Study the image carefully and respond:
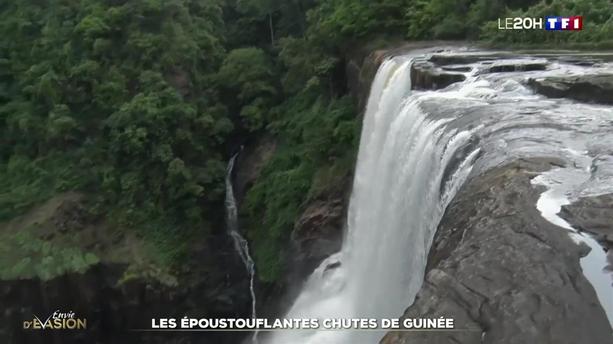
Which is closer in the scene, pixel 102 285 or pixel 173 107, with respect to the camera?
pixel 102 285

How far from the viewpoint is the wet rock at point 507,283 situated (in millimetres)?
3666

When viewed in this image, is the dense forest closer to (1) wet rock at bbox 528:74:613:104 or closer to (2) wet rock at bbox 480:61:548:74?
(2) wet rock at bbox 480:61:548:74

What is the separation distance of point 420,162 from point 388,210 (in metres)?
1.99

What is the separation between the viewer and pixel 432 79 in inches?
408

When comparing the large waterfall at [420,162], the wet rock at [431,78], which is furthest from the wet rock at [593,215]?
the wet rock at [431,78]

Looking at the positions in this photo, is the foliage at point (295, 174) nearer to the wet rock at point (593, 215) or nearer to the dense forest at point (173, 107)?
the dense forest at point (173, 107)

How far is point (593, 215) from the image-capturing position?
464 centimetres

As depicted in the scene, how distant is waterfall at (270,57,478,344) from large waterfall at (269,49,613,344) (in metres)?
0.02

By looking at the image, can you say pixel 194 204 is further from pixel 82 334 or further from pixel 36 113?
pixel 36 113

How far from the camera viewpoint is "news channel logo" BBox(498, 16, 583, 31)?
1321cm

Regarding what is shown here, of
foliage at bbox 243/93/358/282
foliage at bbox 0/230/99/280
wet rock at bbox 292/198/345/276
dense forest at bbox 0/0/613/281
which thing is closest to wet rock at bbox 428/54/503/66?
dense forest at bbox 0/0/613/281

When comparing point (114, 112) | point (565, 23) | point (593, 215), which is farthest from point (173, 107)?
point (593, 215)

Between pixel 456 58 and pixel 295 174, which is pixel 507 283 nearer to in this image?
pixel 456 58

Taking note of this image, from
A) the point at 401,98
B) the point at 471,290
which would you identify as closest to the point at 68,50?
the point at 401,98
